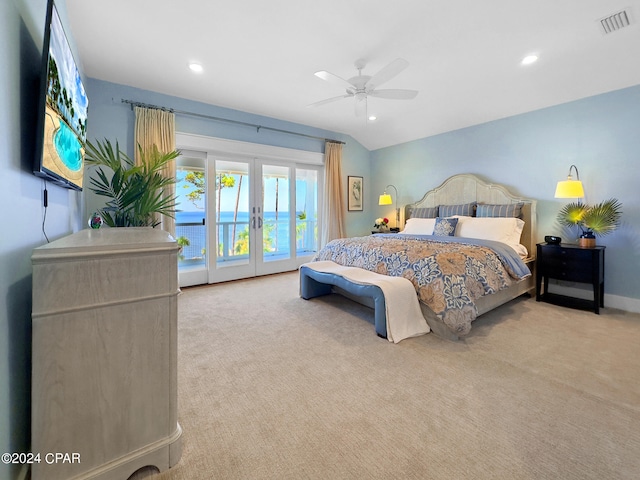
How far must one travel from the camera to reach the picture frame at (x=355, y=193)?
595cm

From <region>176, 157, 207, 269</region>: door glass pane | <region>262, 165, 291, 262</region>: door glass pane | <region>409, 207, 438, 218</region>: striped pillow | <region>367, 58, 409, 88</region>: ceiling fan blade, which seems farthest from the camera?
<region>262, 165, 291, 262</region>: door glass pane

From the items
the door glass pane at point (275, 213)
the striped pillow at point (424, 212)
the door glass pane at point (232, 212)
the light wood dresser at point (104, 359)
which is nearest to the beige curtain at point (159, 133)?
the door glass pane at point (232, 212)

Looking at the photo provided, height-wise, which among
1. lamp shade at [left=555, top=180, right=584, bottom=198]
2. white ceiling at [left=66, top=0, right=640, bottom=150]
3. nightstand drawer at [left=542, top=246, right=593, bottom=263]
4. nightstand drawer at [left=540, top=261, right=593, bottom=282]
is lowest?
nightstand drawer at [left=540, top=261, right=593, bottom=282]

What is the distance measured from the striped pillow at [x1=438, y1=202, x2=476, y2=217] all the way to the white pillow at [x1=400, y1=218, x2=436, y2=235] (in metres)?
0.31

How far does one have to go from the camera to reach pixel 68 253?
102 centimetres

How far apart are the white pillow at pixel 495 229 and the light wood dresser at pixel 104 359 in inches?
151

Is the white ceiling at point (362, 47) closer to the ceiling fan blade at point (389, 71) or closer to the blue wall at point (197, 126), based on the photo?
the blue wall at point (197, 126)

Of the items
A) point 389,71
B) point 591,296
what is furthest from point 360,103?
point 591,296

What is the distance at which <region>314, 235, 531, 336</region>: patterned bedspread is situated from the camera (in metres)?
2.34

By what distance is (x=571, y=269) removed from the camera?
320 cm

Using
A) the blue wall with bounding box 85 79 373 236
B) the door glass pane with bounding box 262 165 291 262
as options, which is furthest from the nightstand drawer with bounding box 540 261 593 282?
the door glass pane with bounding box 262 165 291 262

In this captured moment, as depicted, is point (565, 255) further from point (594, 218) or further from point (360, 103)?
point (360, 103)

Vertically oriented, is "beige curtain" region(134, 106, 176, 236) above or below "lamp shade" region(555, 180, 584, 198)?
above

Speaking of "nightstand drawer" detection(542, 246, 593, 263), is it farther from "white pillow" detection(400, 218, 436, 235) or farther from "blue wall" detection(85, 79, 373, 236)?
"blue wall" detection(85, 79, 373, 236)
